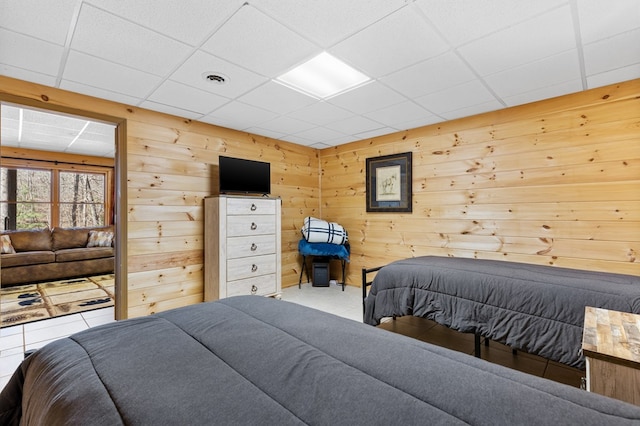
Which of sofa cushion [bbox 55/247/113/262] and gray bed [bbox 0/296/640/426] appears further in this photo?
sofa cushion [bbox 55/247/113/262]

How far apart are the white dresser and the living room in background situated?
1590mm

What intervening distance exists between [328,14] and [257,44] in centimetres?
56

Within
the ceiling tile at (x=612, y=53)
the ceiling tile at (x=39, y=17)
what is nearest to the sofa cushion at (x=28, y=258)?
the ceiling tile at (x=39, y=17)

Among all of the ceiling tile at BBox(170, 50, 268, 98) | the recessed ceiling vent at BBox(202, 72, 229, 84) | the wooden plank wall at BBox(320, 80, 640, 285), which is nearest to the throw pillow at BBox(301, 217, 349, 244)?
the wooden plank wall at BBox(320, 80, 640, 285)

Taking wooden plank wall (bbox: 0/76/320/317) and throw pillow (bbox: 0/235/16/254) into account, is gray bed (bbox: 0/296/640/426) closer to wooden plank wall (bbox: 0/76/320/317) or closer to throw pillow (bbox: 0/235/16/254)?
wooden plank wall (bbox: 0/76/320/317)

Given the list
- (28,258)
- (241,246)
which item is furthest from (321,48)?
(28,258)

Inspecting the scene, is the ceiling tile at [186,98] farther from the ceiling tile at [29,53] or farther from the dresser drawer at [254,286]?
the dresser drawer at [254,286]

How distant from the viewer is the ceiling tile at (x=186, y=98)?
2779 mm

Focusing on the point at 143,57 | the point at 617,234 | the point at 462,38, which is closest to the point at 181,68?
the point at 143,57

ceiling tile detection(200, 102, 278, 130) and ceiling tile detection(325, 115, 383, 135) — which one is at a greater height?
ceiling tile detection(200, 102, 278, 130)

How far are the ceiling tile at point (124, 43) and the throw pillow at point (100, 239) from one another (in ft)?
15.0

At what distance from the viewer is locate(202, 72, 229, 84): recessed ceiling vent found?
251cm

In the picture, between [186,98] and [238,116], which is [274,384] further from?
[238,116]

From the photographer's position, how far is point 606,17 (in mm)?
1808
